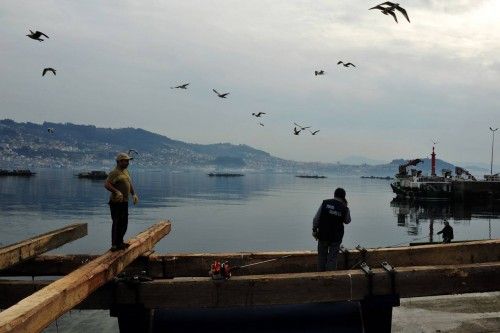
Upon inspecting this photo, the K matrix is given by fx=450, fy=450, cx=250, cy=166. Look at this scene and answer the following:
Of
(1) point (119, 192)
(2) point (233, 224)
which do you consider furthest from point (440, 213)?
(1) point (119, 192)

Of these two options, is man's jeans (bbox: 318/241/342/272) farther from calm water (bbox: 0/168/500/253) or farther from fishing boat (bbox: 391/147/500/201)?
→ fishing boat (bbox: 391/147/500/201)

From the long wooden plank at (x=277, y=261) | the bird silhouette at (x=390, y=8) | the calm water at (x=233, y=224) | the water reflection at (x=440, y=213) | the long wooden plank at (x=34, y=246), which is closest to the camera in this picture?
the long wooden plank at (x=34, y=246)

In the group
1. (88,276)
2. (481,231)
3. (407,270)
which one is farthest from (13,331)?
(481,231)

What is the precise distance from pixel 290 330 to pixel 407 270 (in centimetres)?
176

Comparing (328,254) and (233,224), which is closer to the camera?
(328,254)

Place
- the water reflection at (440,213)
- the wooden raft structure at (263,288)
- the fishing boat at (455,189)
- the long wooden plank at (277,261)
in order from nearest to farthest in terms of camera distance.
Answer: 1. the wooden raft structure at (263,288)
2. the long wooden plank at (277,261)
3. the water reflection at (440,213)
4. the fishing boat at (455,189)

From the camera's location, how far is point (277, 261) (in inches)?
307

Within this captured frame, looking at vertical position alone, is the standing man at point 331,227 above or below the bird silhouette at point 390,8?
below

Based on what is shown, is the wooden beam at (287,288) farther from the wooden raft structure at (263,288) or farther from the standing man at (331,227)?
the standing man at (331,227)

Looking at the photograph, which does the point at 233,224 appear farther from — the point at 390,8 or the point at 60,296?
the point at 60,296

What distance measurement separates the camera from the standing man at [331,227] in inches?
291

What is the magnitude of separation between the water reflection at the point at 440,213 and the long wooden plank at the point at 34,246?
48.9 meters

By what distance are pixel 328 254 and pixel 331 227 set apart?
1.50 ft

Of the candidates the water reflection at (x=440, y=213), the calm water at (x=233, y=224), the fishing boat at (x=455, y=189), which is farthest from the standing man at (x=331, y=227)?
the fishing boat at (x=455, y=189)
